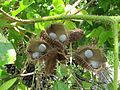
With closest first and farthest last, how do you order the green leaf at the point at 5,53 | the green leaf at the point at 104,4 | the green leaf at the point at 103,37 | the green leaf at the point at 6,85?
the green leaf at the point at 5,53 < the green leaf at the point at 6,85 < the green leaf at the point at 103,37 < the green leaf at the point at 104,4

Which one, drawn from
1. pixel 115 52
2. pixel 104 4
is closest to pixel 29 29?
pixel 104 4

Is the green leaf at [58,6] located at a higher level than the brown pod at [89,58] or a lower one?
higher

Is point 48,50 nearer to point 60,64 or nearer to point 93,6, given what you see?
point 60,64

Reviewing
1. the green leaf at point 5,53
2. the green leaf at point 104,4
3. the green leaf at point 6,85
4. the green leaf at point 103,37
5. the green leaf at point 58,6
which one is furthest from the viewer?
the green leaf at point 104,4

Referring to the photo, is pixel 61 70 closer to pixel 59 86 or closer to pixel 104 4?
pixel 59 86

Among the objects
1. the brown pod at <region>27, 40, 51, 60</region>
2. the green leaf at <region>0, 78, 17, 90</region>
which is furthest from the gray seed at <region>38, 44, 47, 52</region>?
the green leaf at <region>0, 78, 17, 90</region>

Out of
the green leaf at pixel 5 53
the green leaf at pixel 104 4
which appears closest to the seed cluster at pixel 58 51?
the green leaf at pixel 5 53

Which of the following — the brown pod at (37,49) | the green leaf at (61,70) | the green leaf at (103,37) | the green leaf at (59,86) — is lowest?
the green leaf at (59,86)

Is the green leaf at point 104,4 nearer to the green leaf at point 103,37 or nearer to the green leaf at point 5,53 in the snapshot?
the green leaf at point 103,37

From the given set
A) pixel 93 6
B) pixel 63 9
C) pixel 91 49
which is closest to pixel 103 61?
pixel 91 49
